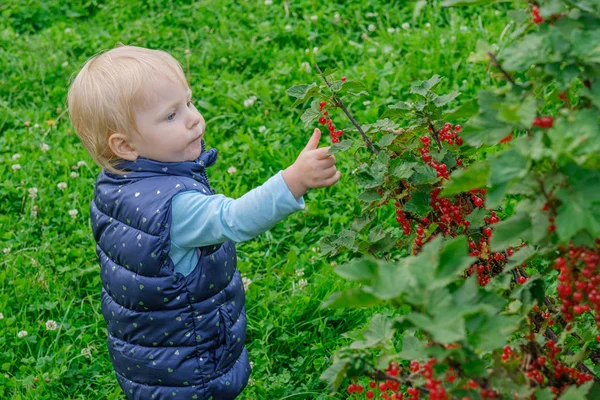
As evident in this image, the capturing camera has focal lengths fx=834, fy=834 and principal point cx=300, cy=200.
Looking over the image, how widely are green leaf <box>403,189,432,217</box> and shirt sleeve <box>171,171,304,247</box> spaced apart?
344 mm

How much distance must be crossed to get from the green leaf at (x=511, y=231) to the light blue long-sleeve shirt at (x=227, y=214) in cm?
86

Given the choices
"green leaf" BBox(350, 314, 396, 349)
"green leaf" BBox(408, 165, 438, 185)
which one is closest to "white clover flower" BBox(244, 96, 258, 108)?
"green leaf" BBox(408, 165, 438, 185)

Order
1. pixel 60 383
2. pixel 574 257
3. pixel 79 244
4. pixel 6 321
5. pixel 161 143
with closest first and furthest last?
pixel 574 257
pixel 161 143
pixel 60 383
pixel 6 321
pixel 79 244

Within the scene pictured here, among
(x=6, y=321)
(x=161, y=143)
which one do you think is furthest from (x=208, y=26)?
(x=161, y=143)

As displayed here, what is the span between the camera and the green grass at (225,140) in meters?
3.24

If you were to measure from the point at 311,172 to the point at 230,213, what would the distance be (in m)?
0.27

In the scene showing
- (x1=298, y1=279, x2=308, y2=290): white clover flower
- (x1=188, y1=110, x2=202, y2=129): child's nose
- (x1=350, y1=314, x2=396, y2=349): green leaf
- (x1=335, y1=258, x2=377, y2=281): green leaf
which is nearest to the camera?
(x1=335, y1=258, x2=377, y2=281): green leaf

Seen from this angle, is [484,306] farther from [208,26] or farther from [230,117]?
[208,26]

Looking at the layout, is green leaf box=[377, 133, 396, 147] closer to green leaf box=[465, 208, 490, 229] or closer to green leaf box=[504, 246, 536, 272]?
green leaf box=[465, 208, 490, 229]

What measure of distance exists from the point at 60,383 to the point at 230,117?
1859mm

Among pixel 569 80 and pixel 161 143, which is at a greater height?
pixel 569 80

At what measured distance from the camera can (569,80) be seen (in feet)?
4.86

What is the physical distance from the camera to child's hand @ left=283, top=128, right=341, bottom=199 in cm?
230

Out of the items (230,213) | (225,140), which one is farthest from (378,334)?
(225,140)
